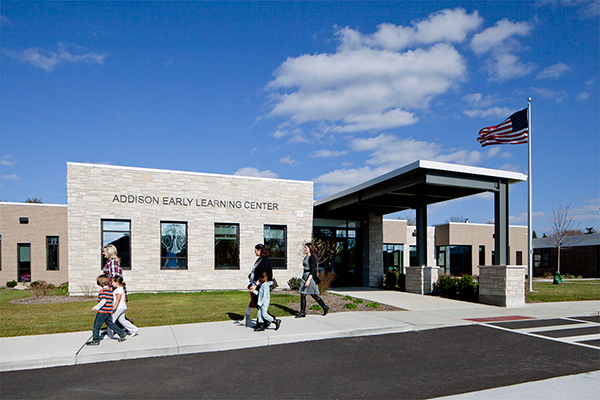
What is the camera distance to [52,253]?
2477cm

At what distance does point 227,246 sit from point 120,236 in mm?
4246

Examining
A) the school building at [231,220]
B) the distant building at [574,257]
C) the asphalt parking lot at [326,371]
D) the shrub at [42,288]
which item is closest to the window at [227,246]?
the school building at [231,220]

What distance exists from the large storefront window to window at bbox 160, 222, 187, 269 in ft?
63.7

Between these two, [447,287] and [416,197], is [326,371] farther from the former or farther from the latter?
[416,197]

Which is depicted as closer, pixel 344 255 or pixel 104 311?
pixel 104 311

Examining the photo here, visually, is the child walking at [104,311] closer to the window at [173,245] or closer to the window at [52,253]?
A: the window at [173,245]

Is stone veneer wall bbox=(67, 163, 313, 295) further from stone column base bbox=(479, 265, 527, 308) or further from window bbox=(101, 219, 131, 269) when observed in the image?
stone column base bbox=(479, 265, 527, 308)

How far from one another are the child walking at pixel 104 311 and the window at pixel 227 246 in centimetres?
1006

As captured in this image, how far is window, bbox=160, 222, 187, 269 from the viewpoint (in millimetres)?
17188

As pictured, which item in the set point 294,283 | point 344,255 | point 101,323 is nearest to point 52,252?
point 294,283

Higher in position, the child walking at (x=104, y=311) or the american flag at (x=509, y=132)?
the american flag at (x=509, y=132)

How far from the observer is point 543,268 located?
4066 cm

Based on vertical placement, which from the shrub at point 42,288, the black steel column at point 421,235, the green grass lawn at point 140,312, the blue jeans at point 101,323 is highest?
the black steel column at point 421,235

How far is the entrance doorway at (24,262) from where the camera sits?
24.2 metres
